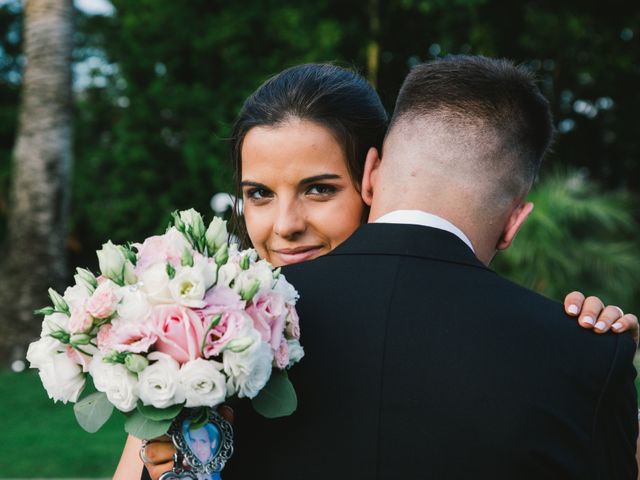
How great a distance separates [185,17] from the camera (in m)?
17.2

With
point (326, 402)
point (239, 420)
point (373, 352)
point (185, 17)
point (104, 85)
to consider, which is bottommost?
point (104, 85)

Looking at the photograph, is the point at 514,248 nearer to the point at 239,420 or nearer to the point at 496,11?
the point at 496,11

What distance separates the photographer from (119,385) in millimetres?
1854

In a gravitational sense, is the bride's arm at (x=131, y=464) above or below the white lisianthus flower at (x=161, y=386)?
below

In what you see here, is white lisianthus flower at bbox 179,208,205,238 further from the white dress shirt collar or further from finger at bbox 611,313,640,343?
finger at bbox 611,313,640,343

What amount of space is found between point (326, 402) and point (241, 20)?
15484 mm

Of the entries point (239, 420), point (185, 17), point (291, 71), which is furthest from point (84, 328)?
point (185, 17)

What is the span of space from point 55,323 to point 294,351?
611 millimetres

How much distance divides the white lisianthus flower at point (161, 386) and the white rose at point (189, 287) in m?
0.14

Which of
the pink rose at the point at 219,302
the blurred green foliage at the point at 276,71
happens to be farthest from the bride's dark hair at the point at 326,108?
the blurred green foliage at the point at 276,71

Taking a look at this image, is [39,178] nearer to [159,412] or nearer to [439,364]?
[159,412]

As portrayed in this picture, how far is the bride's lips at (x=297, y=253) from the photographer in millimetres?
3249

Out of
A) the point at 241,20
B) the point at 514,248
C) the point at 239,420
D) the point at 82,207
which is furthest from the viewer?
the point at 82,207

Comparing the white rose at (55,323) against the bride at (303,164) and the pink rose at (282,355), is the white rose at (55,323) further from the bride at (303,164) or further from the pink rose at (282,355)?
the bride at (303,164)
